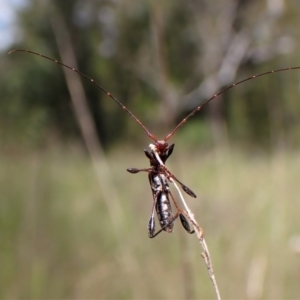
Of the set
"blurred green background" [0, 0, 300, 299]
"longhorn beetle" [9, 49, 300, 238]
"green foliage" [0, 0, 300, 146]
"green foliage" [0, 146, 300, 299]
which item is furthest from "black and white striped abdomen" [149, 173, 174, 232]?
"green foliage" [0, 0, 300, 146]

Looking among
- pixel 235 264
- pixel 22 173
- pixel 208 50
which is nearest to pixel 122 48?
pixel 208 50

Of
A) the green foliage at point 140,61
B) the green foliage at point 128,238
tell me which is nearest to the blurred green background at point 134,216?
the green foliage at point 128,238

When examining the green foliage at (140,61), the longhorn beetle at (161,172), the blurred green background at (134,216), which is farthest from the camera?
the green foliage at (140,61)

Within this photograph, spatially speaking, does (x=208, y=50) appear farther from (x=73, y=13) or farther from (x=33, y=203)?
(x=33, y=203)

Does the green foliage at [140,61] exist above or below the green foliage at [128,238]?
above

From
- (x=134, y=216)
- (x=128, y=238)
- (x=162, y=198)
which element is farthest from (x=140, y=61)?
(x=162, y=198)

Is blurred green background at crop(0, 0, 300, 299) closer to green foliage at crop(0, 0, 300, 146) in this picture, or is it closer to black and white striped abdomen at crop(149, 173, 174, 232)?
black and white striped abdomen at crop(149, 173, 174, 232)

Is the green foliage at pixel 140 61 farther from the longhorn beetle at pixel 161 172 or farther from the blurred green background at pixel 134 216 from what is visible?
the longhorn beetle at pixel 161 172

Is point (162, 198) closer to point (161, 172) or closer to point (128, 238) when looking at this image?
point (161, 172)

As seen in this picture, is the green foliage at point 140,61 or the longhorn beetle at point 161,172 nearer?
the longhorn beetle at point 161,172

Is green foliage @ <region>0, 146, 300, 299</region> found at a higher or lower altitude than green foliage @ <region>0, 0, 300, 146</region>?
lower

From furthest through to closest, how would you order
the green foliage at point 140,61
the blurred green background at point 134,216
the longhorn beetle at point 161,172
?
1. the green foliage at point 140,61
2. the blurred green background at point 134,216
3. the longhorn beetle at point 161,172
